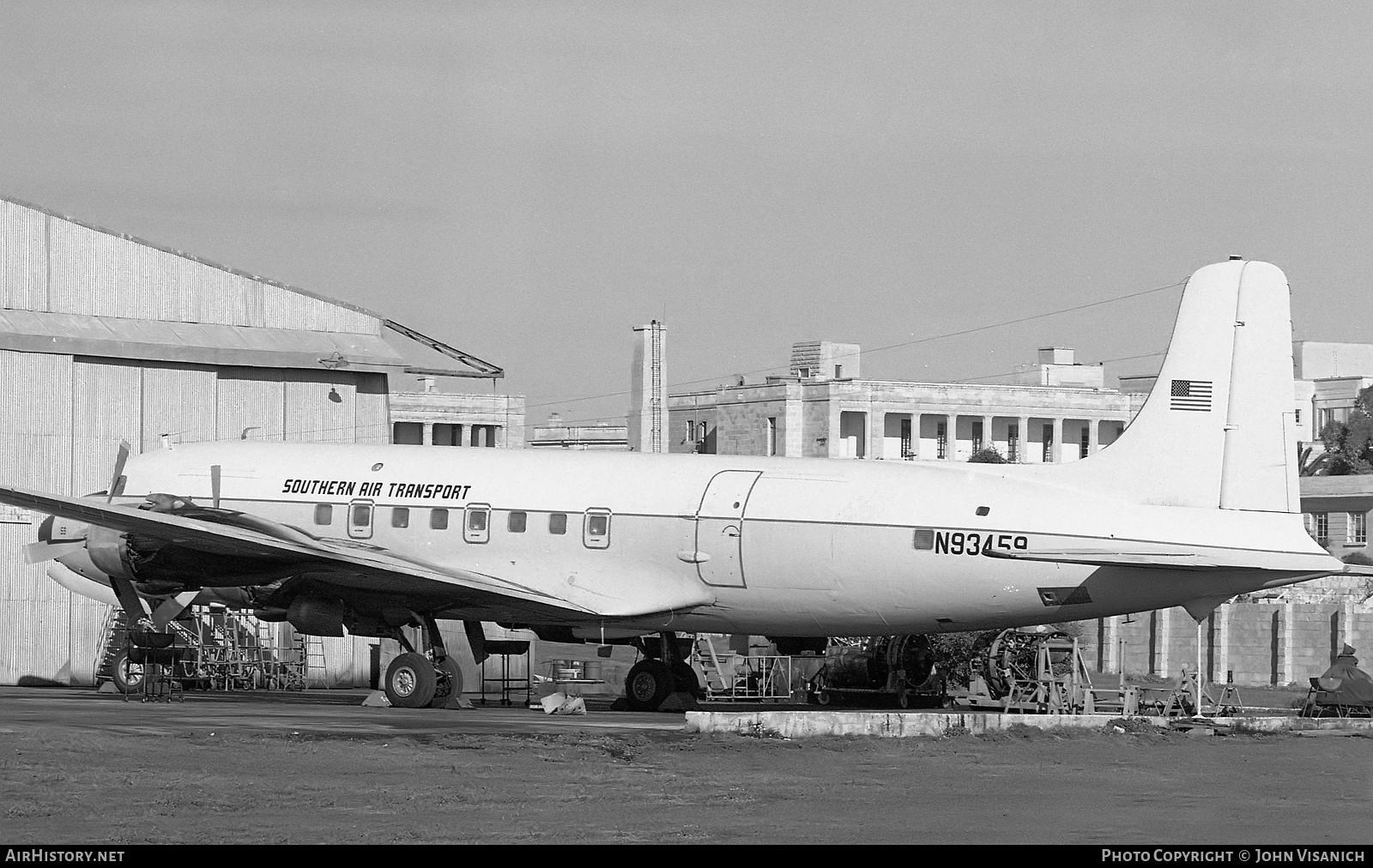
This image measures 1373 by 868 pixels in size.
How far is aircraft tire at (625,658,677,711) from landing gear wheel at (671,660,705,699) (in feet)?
0.22

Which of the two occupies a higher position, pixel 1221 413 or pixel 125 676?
pixel 1221 413

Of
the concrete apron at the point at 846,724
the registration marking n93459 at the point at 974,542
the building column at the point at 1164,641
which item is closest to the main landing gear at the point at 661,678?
the registration marking n93459 at the point at 974,542

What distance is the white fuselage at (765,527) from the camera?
86.9 feet

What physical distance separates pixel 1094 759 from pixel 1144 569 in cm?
519

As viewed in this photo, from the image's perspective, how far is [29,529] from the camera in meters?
41.3

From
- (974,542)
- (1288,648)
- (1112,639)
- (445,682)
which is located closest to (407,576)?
(445,682)

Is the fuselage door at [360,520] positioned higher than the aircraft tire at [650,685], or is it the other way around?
the fuselage door at [360,520]

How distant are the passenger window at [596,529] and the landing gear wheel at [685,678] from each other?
12.8ft

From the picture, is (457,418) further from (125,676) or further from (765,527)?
(765,527)

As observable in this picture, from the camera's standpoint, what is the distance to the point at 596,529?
29078mm

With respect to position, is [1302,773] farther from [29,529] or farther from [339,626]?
[29,529]

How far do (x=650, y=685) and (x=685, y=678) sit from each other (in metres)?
0.65

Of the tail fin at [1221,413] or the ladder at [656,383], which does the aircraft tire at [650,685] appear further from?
the ladder at [656,383]
